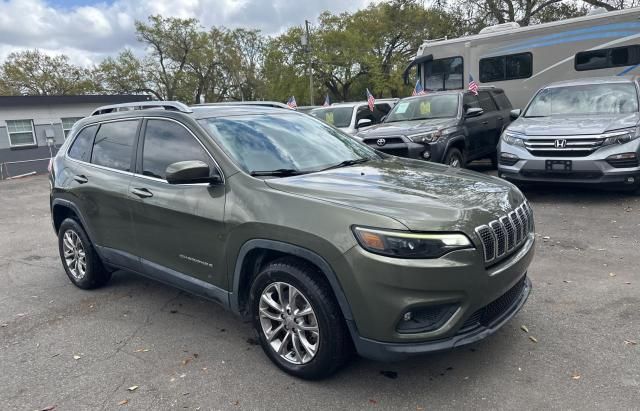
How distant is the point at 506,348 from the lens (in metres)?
3.34

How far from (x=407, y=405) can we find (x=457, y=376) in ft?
1.45

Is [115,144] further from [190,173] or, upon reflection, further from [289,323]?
[289,323]

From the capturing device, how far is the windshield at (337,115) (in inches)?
478

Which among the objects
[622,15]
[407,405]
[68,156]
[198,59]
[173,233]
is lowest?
[407,405]

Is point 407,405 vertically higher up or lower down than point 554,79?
lower down

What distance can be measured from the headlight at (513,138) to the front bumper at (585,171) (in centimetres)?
12

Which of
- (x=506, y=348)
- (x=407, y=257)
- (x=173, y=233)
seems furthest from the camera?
(x=173, y=233)

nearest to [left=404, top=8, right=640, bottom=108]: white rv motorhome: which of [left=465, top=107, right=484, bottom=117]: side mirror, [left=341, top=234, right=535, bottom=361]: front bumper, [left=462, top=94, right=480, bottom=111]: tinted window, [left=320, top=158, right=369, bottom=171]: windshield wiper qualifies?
[left=462, top=94, right=480, bottom=111]: tinted window

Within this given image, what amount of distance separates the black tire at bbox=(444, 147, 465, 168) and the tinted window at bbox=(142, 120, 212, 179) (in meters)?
5.68

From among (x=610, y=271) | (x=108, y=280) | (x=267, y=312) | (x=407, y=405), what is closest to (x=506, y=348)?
(x=407, y=405)

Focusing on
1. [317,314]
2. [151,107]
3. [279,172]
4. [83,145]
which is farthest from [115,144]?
[317,314]

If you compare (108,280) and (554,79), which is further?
(554,79)

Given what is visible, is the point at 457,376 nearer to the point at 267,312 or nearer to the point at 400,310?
the point at 400,310

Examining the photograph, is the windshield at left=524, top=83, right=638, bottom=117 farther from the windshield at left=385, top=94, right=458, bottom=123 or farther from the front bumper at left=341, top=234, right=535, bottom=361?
the front bumper at left=341, top=234, right=535, bottom=361
